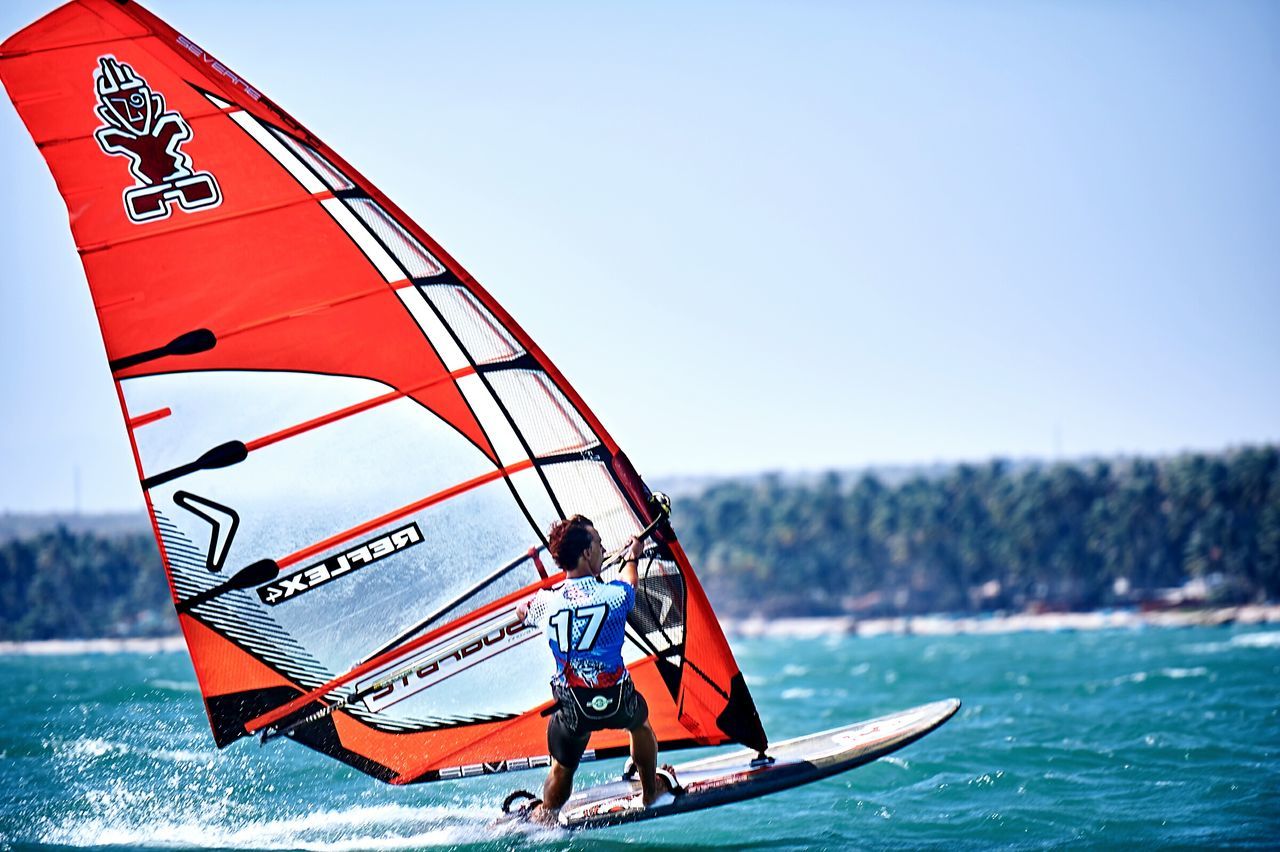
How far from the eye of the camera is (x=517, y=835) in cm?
569

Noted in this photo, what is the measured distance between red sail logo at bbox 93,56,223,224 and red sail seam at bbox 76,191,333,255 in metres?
0.06

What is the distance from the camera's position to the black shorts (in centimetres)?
545

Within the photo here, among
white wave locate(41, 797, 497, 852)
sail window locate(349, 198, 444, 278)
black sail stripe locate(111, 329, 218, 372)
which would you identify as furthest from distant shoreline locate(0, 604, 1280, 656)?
sail window locate(349, 198, 444, 278)

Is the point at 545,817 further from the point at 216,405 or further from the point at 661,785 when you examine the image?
the point at 216,405

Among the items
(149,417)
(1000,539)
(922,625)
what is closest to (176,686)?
(149,417)

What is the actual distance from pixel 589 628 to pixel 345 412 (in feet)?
4.70

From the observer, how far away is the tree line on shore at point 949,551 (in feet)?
261

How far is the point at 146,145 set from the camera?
Result: 18.0ft

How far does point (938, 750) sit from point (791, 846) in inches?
→ 154

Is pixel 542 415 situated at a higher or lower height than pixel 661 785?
higher

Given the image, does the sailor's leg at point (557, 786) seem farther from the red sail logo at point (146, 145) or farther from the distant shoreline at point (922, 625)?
the distant shoreline at point (922, 625)

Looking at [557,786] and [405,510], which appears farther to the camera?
[405,510]

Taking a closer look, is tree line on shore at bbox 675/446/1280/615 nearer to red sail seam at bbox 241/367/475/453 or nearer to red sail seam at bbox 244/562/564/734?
red sail seam at bbox 244/562/564/734

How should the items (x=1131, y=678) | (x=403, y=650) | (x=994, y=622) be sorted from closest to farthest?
(x=403, y=650)
(x=1131, y=678)
(x=994, y=622)
